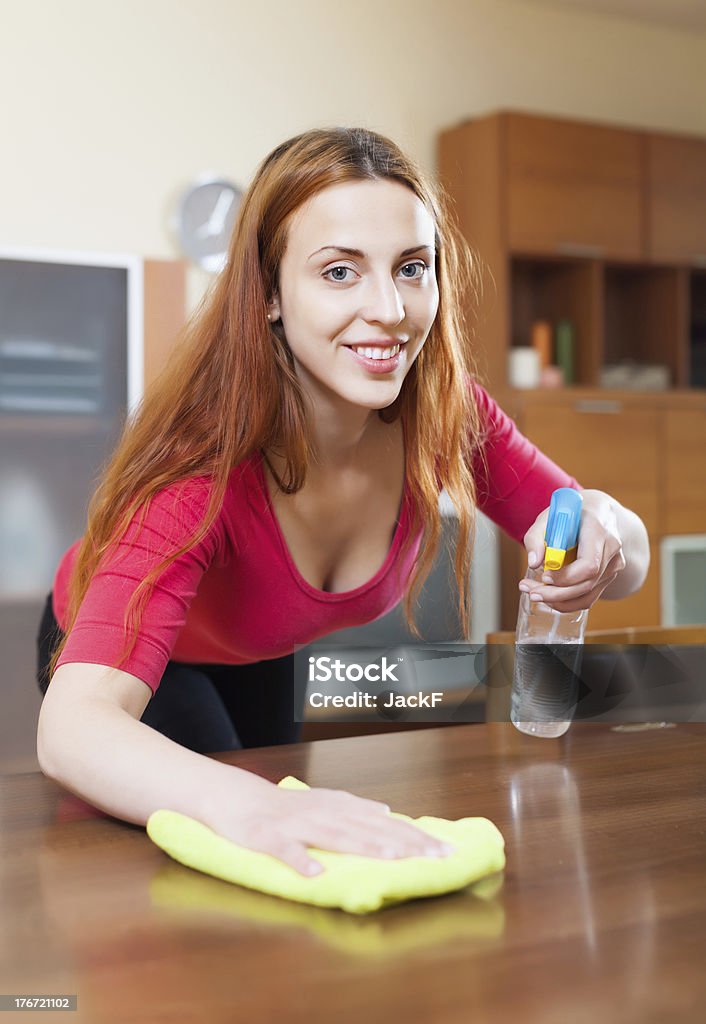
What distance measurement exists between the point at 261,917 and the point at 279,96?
369cm

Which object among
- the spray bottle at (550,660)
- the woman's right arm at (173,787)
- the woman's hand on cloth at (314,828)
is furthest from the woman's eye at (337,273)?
the woman's hand on cloth at (314,828)

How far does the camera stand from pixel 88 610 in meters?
1.10

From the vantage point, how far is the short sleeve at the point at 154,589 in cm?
108

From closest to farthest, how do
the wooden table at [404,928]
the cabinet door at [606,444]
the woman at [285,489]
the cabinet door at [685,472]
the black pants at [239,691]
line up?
the wooden table at [404,928]
the woman at [285,489]
the black pants at [239,691]
the cabinet door at [606,444]
the cabinet door at [685,472]

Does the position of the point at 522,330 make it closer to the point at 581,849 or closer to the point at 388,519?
the point at 388,519

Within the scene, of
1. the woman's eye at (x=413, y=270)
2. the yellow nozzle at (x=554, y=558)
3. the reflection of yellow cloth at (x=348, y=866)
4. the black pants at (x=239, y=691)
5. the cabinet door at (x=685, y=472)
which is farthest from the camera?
the cabinet door at (x=685, y=472)

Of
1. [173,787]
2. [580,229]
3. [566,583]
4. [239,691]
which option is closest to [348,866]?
[173,787]

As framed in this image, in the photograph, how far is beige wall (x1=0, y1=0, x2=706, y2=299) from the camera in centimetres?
365

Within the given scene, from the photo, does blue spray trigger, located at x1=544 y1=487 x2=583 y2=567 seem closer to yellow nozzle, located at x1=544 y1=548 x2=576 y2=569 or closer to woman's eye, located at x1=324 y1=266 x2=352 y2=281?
yellow nozzle, located at x1=544 y1=548 x2=576 y2=569

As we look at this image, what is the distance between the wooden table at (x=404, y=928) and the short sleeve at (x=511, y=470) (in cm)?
61

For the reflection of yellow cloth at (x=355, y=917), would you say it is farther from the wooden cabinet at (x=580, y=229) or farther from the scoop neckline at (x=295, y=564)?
the wooden cabinet at (x=580, y=229)

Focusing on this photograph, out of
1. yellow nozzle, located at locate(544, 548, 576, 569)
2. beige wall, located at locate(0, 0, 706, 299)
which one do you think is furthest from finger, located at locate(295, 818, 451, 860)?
beige wall, located at locate(0, 0, 706, 299)

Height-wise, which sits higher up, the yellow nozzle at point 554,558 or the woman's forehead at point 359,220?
the woman's forehead at point 359,220

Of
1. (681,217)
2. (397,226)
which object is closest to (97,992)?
(397,226)
